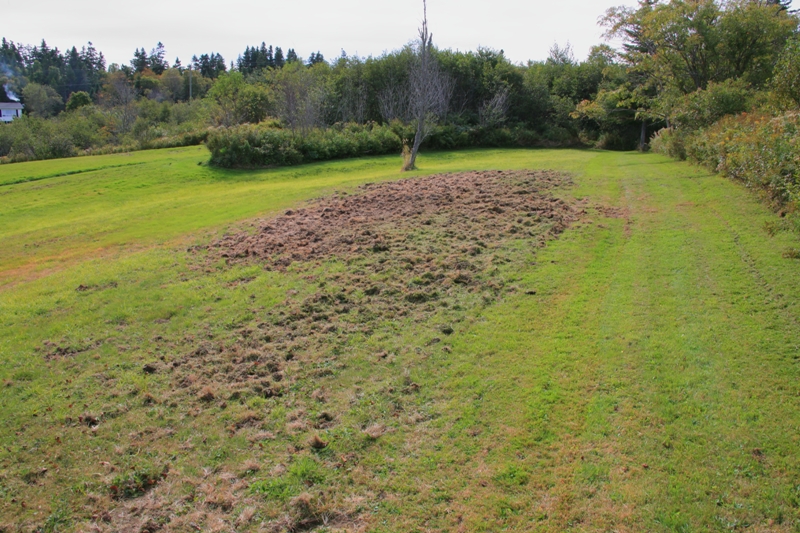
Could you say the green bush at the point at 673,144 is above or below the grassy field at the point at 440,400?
above

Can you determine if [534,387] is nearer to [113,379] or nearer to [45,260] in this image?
[113,379]

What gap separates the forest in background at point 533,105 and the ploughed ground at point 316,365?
26.7 feet

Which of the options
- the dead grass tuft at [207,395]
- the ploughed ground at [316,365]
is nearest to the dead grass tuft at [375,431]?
the ploughed ground at [316,365]

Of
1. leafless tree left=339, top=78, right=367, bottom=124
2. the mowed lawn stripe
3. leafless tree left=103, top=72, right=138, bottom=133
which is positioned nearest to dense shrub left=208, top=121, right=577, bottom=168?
leafless tree left=339, top=78, right=367, bottom=124

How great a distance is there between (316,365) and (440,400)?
2.12 metres

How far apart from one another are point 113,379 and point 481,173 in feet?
60.9

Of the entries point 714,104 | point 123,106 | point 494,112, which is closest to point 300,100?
point 494,112

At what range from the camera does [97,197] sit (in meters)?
23.4

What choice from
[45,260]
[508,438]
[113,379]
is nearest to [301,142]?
[45,260]

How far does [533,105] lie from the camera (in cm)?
4862

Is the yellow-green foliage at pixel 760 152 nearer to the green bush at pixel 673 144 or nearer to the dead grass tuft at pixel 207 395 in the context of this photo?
the green bush at pixel 673 144

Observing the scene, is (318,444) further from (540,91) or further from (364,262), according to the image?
(540,91)

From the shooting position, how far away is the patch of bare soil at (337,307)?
5.08m

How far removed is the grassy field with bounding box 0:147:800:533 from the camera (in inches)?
188
